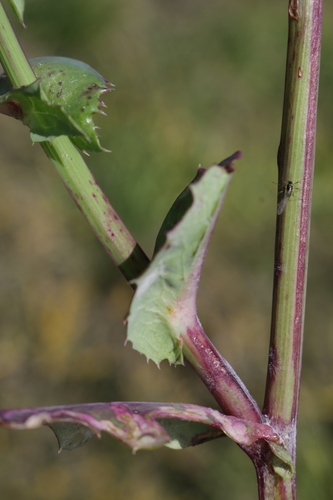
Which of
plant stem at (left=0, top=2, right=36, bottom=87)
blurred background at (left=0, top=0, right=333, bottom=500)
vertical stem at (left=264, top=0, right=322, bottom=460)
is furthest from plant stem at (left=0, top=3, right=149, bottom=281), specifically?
blurred background at (left=0, top=0, right=333, bottom=500)

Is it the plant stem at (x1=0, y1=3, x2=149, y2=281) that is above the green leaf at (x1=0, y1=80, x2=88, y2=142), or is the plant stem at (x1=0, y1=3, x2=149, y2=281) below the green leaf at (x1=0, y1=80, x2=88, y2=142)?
below

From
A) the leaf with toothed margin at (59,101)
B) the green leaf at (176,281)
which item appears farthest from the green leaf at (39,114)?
the green leaf at (176,281)

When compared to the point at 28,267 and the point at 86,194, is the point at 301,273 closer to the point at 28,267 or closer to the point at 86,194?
the point at 86,194

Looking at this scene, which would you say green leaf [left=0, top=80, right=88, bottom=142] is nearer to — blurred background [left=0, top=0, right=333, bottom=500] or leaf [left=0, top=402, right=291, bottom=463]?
leaf [left=0, top=402, right=291, bottom=463]

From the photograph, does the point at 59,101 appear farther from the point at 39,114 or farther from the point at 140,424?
the point at 140,424

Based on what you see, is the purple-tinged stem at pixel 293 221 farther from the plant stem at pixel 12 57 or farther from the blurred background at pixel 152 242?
the blurred background at pixel 152 242

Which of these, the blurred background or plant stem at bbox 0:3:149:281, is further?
the blurred background

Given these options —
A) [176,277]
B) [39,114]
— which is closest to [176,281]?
[176,277]

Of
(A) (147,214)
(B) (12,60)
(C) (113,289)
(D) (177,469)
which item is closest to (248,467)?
(D) (177,469)
